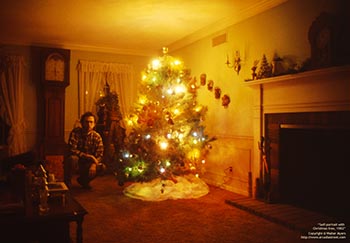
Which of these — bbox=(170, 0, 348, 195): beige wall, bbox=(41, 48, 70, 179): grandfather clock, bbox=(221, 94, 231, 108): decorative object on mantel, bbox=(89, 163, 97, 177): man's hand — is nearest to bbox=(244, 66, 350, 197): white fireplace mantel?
bbox=(170, 0, 348, 195): beige wall

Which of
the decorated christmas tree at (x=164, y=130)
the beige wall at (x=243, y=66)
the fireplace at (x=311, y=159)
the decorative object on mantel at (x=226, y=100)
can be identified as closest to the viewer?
the fireplace at (x=311, y=159)

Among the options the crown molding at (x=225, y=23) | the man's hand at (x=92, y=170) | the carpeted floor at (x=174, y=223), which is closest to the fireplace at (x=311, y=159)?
the carpeted floor at (x=174, y=223)

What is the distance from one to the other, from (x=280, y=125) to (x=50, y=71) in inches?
178

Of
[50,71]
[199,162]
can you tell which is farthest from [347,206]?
[50,71]

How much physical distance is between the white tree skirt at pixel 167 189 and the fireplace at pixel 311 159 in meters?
1.16

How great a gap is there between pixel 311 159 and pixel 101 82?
459cm

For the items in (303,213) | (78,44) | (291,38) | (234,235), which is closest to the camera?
(234,235)

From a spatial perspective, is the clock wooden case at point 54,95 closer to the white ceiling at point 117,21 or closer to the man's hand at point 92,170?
the white ceiling at point 117,21

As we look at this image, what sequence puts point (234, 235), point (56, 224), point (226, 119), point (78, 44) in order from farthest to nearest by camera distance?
1. point (78, 44)
2. point (226, 119)
3. point (234, 235)
4. point (56, 224)

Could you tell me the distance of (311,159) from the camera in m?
3.71

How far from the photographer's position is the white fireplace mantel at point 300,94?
314 centimetres

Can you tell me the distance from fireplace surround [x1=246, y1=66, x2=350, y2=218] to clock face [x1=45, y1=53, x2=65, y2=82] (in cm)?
→ 385

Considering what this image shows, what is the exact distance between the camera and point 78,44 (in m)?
6.52

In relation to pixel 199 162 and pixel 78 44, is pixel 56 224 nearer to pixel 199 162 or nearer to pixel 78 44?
pixel 199 162
